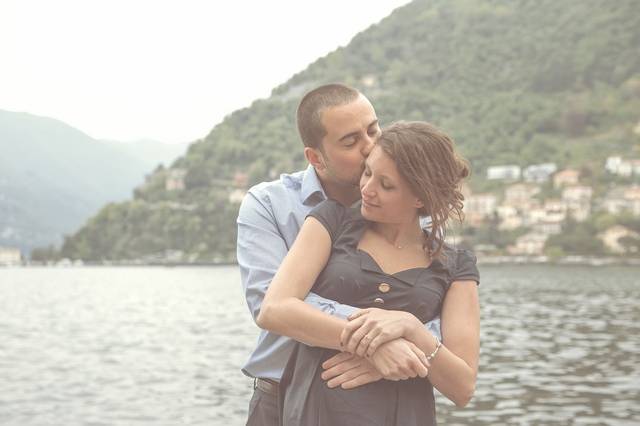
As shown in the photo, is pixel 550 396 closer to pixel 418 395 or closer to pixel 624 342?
pixel 624 342

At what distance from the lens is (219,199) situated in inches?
6102

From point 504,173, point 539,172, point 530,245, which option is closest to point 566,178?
point 539,172

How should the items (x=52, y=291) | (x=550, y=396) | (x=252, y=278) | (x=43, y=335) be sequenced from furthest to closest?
(x=52, y=291)
(x=43, y=335)
(x=550, y=396)
(x=252, y=278)

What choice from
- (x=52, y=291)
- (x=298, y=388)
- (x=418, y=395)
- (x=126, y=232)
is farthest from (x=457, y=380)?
(x=126, y=232)

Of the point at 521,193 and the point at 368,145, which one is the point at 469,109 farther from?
the point at 368,145

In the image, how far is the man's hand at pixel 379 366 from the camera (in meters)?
2.42

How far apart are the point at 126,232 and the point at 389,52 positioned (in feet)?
198

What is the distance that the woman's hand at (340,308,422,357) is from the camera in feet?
7.96

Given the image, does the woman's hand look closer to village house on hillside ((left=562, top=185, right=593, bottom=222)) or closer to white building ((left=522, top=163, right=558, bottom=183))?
village house on hillside ((left=562, top=185, right=593, bottom=222))

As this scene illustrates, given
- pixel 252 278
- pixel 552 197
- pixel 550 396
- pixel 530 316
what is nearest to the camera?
pixel 252 278

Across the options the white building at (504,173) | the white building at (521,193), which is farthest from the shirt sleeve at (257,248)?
the white building at (504,173)

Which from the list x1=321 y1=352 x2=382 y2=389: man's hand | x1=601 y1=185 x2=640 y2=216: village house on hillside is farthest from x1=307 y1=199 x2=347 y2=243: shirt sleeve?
x1=601 y1=185 x2=640 y2=216: village house on hillside

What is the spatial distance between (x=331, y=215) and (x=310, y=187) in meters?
0.27

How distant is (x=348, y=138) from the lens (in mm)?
2811
